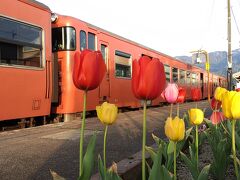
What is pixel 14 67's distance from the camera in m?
7.99

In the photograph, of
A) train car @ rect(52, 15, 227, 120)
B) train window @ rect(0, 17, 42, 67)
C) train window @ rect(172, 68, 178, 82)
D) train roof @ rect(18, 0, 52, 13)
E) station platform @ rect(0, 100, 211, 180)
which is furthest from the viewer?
train window @ rect(172, 68, 178, 82)

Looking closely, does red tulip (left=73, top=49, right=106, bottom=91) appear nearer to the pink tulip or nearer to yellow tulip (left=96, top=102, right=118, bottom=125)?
yellow tulip (left=96, top=102, right=118, bottom=125)

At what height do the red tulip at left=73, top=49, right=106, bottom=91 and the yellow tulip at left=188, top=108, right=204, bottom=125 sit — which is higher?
the red tulip at left=73, top=49, right=106, bottom=91

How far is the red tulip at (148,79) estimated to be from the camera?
1.71 metres

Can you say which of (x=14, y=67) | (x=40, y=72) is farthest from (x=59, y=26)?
(x=14, y=67)

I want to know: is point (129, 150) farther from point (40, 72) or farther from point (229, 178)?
point (40, 72)

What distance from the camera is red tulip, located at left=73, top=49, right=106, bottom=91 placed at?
1766mm

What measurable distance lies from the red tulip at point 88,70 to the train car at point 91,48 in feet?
28.0

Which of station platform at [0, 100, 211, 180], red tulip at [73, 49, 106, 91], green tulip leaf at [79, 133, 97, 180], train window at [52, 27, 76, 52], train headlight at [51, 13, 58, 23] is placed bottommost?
Result: station platform at [0, 100, 211, 180]

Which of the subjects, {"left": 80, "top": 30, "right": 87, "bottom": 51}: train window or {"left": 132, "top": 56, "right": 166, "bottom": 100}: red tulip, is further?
{"left": 80, "top": 30, "right": 87, "bottom": 51}: train window

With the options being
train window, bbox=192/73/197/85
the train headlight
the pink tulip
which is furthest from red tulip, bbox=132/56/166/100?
train window, bbox=192/73/197/85

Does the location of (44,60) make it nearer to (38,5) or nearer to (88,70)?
(38,5)

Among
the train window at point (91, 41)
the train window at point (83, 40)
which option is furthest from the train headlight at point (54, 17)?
the train window at point (91, 41)

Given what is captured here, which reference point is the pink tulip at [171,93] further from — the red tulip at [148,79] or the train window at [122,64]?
the train window at [122,64]
